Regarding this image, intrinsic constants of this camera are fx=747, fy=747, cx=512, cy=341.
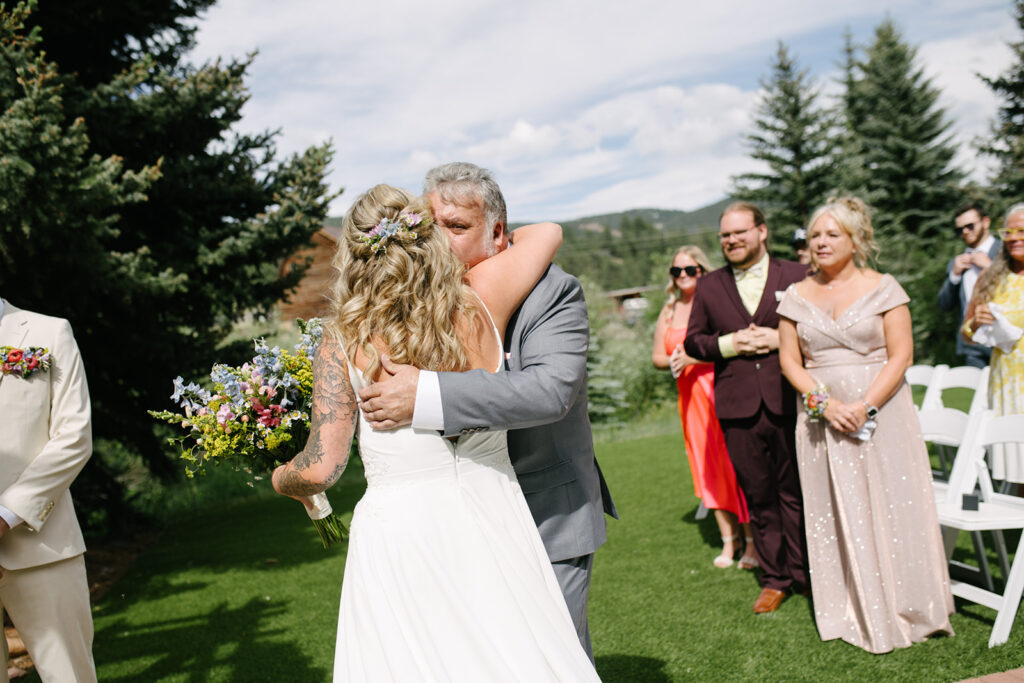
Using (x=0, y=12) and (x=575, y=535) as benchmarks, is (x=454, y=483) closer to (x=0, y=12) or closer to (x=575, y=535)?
(x=575, y=535)

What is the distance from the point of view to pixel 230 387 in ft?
8.79

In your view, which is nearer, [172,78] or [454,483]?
[454,483]

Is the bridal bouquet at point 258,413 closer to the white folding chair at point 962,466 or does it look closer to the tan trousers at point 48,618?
the tan trousers at point 48,618

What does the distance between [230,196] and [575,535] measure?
721cm

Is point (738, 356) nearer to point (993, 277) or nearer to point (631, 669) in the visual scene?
point (993, 277)

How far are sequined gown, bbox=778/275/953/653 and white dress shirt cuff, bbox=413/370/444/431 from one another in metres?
3.28

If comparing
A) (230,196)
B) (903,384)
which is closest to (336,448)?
(903,384)

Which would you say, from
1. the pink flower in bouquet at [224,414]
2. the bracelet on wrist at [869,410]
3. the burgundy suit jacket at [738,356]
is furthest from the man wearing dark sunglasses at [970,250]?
the pink flower in bouquet at [224,414]

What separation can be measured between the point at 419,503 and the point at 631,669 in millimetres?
2745

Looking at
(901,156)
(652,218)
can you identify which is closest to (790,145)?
(901,156)

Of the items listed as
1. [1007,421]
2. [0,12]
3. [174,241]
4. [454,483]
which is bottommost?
[1007,421]

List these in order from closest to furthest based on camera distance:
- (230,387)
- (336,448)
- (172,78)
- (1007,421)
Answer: (336,448)
(230,387)
(1007,421)
(172,78)

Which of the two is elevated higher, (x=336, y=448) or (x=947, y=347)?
(x=336, y=448)

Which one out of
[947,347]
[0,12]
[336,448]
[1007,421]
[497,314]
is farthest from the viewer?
[947,347]
